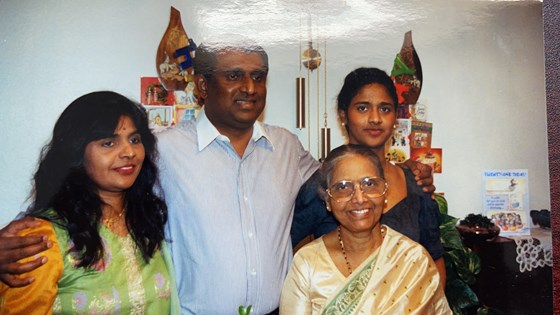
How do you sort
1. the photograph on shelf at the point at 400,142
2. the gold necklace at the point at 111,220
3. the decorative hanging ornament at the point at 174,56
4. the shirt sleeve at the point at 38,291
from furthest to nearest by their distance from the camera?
the photograph on shelf at the point at 400,142 < the decorative hanging ornament at the point at 174,56 < the gold necklace at the point at 111,220 < the shirt sleeve at the point at 38,291

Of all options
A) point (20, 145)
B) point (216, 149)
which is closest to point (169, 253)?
point (216, 149)

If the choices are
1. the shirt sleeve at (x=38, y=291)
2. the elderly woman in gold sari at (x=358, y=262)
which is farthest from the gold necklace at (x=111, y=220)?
the elderly woman in gold sari at (x=358, y=262)

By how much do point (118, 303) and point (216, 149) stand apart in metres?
0.46

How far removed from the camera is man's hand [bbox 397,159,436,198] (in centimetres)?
145

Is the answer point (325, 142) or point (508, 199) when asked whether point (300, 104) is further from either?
point (508, 199)

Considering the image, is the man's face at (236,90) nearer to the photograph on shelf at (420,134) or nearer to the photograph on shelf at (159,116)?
the photograph on shelf at (159,116)

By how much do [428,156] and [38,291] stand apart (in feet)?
3.53

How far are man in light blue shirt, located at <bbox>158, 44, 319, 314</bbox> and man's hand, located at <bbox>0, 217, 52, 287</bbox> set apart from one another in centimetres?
32

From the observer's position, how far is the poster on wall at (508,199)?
1.48 meters

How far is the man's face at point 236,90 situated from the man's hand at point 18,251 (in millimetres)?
517

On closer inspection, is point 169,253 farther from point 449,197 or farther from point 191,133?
point 449,197

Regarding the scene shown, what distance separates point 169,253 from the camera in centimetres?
130

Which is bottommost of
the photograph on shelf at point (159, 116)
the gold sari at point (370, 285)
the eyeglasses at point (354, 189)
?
the gold sari at point (370, 285)

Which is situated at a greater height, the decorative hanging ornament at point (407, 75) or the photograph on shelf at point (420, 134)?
the decorative hanging ornament at point (407, 75)
